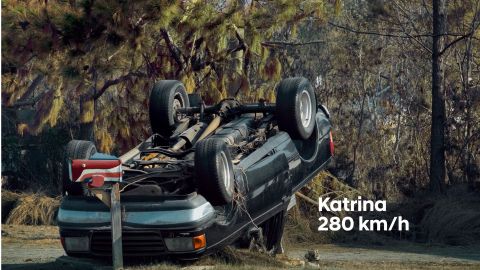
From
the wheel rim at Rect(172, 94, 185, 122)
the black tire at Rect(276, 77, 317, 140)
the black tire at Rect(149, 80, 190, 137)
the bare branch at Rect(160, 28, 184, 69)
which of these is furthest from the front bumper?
the bare branch at Rect(160, 28, 184, 69)

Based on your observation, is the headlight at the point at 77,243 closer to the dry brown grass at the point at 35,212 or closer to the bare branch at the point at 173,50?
the bare branch at the point at 173,50

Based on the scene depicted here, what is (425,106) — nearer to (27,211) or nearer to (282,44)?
(282,44)

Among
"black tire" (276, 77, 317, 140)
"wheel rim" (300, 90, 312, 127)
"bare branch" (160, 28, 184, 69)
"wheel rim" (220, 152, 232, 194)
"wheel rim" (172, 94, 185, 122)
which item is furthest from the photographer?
"bare branch" (160, 28, 184, 69)

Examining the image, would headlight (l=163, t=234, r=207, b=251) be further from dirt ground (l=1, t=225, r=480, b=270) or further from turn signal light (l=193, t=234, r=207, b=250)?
dirt ground (l=1, t=225, r=480, b=270)

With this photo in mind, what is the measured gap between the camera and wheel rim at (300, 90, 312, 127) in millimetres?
11883

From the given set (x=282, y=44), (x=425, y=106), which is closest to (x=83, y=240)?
(x=282, y=44)

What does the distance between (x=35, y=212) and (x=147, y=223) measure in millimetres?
10857

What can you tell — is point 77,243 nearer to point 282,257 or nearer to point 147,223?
point 147,223

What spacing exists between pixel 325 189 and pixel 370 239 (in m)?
1.86

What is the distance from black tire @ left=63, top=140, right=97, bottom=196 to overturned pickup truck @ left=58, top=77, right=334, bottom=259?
12 mm

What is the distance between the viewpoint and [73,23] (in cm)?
1661

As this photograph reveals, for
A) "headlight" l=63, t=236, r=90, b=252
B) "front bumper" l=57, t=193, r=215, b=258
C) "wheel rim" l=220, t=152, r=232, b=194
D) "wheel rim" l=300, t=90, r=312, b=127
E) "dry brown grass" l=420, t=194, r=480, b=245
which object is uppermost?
"wheel rim" l=300, t=90, r=312, b=127

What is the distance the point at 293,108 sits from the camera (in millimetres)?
11383

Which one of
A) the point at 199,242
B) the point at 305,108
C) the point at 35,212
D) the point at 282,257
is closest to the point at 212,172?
the point at 199,242
